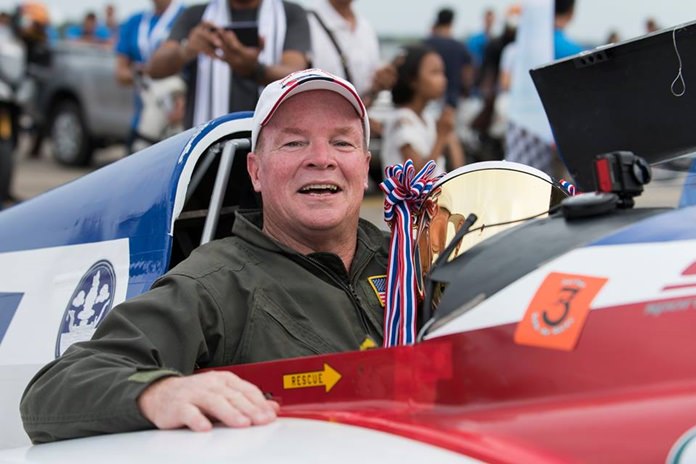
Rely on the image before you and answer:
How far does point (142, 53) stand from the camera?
8516 millimetres

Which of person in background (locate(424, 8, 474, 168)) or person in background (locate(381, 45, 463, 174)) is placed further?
person in background (locate(424, 8, 474, 168))

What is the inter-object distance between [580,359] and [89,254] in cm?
169

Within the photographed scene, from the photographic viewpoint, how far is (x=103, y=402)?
6.98 feet

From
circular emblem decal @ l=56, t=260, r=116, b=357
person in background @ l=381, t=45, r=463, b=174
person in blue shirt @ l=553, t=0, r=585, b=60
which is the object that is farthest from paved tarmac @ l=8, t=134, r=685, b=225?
person in blue shirt @ l=553, t=0, r=585, b=60

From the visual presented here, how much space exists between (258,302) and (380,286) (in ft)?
1.28

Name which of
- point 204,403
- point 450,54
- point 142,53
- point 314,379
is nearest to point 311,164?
point 314,379

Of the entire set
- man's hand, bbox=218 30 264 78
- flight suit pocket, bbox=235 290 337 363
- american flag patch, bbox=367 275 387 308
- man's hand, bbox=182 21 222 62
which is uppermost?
man's hand, bbox=182 21 222 62

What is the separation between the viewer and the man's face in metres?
2.72

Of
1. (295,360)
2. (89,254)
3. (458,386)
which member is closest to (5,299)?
(89,254)

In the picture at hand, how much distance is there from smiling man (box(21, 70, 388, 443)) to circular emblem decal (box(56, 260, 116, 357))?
43 centimetres

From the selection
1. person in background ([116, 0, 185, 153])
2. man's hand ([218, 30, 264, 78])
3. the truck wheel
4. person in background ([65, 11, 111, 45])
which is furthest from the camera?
person in background ([65, 11, 111, 45])

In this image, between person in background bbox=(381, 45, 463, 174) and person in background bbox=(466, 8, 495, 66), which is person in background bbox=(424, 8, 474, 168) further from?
person in background bbox=(466, 8, 495, 66)

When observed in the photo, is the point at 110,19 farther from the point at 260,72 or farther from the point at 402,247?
the point at 402,247

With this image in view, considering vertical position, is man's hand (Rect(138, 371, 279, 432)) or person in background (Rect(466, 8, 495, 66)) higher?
person in background (Rect(466, 8, 495, 66))
